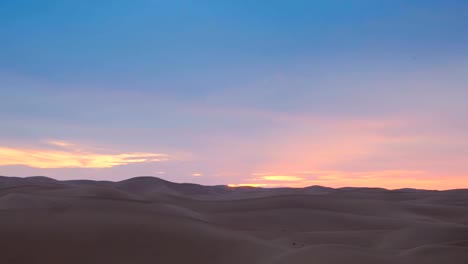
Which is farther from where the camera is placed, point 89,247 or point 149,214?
point 149,214

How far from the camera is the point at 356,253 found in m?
9.19

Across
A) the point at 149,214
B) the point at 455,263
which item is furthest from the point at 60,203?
the point at 455,263

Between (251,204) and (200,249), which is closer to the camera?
(200,249)

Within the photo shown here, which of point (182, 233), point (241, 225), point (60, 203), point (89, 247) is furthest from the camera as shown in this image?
point (241, 225)

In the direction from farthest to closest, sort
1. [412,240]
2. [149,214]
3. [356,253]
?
[412,240] → [149,214] → [356,253]

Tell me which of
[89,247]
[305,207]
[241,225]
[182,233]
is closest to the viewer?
[89,247]

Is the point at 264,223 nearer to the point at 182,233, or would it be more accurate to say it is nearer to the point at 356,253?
the point at 182,233

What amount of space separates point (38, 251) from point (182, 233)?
2.98 meters

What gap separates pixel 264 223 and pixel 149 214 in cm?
760

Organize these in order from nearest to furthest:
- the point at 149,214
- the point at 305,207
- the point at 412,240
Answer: the point at 149,214 < the point at 412,240 < the point at 305,207

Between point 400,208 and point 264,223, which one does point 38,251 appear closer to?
point 264,223

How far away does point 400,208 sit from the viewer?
24.8 meters

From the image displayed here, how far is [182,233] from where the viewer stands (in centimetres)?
1131

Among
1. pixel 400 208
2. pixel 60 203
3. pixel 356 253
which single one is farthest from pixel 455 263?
pixel 400 208
